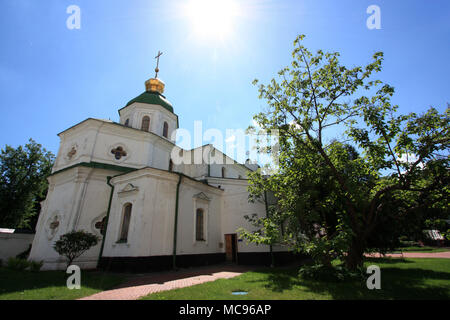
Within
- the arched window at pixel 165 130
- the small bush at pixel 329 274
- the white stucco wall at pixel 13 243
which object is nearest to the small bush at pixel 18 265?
the white stucco wall at pixel 13 243

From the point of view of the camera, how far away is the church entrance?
53.3 feet

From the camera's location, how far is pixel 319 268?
8586 mm

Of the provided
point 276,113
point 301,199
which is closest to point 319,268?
point 301,199

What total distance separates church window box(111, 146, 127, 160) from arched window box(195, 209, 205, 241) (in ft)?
23.3

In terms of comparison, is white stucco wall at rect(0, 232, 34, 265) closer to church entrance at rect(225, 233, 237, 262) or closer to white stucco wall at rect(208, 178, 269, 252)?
white stucco wall at rect(208, 178, 269, 252)

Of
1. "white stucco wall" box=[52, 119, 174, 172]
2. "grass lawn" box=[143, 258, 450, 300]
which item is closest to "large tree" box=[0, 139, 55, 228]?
"white stucco wall" box=[52, 119, 174, 172]

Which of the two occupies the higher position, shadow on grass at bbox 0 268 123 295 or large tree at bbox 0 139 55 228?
large tree at bbox 0 139 55 228

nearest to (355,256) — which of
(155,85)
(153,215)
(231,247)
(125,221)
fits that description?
(231,247)

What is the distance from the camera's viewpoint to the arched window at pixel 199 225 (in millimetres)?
14863

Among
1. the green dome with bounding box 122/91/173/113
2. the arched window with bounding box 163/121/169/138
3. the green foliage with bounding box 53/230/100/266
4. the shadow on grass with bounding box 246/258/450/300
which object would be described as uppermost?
the green dome with bounding box 122/91/173/113

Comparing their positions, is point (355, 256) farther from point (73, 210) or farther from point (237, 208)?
point (73, 210)

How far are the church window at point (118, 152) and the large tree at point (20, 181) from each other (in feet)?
61.7

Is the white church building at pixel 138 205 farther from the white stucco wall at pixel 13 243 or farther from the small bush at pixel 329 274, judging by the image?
the white stucco wall at pixel 13 243
